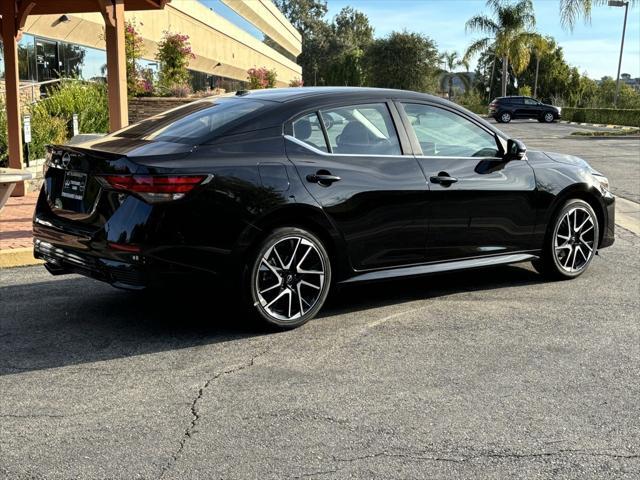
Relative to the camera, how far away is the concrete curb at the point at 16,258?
7.07 metres

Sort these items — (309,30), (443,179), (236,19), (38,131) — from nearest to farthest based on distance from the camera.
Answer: (443,179), (38,131), (236,19), (309,30)

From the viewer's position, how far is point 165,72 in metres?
20.2

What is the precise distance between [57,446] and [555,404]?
250cm

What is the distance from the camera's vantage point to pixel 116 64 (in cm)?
1039

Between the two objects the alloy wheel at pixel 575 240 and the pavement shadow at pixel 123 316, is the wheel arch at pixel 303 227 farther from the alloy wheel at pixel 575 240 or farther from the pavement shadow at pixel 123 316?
the alloy wheel at pixel 575 240

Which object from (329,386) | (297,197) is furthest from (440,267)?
(329,386)

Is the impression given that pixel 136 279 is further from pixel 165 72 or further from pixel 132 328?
→ pixel 165 72

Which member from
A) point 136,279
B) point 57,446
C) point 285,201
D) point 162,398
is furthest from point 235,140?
point 57,446

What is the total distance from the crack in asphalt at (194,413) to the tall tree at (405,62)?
71673 mm

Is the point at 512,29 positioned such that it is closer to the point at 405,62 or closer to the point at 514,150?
the point at 405,62

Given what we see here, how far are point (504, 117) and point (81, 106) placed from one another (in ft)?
126

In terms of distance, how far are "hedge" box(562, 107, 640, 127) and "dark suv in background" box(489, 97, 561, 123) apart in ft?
5.97

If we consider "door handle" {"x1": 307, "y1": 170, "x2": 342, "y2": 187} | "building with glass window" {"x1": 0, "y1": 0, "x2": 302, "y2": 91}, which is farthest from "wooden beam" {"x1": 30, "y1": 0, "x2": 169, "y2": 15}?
"door handle" {"x1": 307, "y1": 170, "x2": 342, "y2": 187}

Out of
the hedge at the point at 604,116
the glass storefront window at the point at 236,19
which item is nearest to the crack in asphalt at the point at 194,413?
the glass storefront window at the point at 236,19
